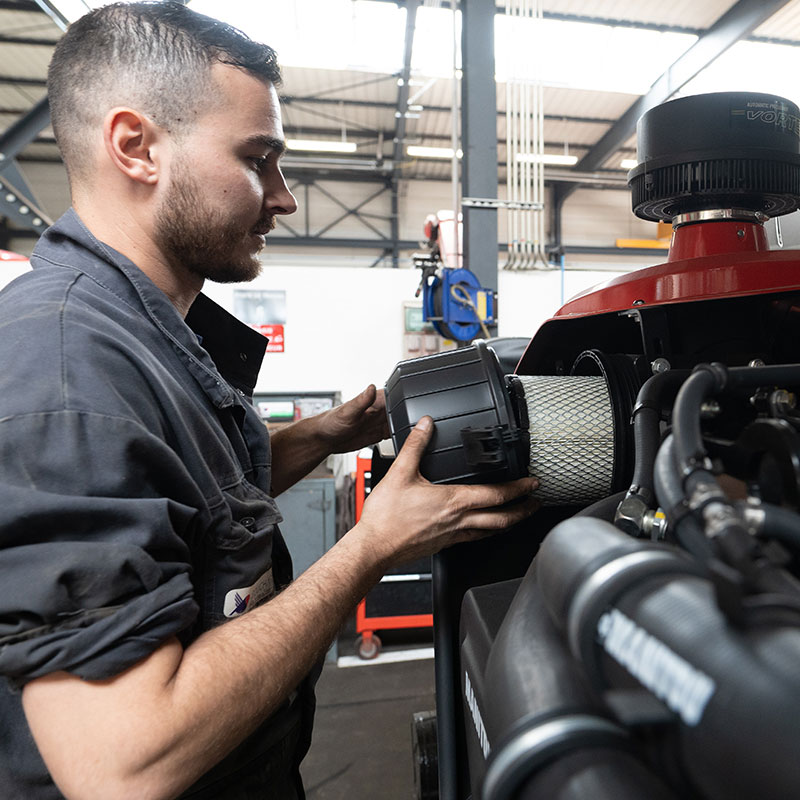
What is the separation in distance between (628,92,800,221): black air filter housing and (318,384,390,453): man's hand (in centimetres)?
56

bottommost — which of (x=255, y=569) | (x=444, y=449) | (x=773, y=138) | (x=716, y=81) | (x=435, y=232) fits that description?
(x=255, y=569)

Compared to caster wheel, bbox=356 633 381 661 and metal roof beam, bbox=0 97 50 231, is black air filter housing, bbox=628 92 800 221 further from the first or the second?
metal roof beam, bbox=0 97 50 231

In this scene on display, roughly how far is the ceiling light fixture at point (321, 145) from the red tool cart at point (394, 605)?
17.1ft

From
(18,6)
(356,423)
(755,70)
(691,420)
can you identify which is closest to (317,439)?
(356,423)

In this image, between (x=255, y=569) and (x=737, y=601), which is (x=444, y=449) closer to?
(x=255, y=569)

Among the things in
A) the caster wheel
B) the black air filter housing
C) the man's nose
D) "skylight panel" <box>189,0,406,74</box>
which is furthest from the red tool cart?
"skylight panel" <box>189,0,406,74</box>

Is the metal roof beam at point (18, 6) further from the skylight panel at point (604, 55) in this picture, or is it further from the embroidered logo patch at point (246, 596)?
the embroidered logo patch at point (246, 596)

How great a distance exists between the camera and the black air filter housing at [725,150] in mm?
652

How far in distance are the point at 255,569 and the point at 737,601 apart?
0.56m

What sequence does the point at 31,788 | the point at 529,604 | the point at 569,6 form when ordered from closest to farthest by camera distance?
the point at 529,604, the point at 31,788, the point at 569,6

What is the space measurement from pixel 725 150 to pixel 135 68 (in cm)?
71

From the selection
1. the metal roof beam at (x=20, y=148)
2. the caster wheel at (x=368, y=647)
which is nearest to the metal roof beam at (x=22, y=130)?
the metal roof beam at (x=20, y=148)

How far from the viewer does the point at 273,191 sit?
2.73ft

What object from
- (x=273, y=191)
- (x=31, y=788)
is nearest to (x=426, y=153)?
(x=273, y=191)
